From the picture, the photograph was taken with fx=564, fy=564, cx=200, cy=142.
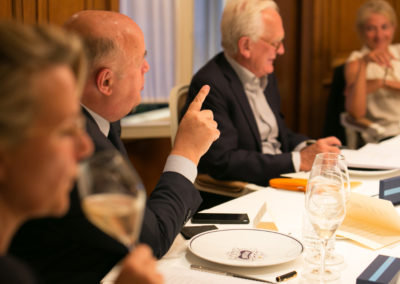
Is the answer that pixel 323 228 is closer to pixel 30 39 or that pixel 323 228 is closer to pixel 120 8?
pixel 30 39

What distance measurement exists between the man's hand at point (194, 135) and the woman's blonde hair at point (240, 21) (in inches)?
51.8

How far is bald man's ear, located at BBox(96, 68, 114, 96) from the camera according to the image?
1448mm

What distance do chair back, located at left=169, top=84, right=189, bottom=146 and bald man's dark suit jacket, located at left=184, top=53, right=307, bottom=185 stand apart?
58 mm

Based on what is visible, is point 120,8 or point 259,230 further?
point 120,8

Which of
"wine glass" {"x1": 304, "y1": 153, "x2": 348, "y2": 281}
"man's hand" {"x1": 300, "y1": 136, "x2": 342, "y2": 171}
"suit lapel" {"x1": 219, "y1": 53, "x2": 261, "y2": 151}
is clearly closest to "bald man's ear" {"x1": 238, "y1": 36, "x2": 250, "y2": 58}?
"suit lapel" {"x1": 219, "y1": 53, "x2": 261, "y2": 151}

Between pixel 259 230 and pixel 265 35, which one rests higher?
pixel 265 35

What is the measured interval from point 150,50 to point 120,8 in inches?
13.4

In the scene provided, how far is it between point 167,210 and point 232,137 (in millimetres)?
1224

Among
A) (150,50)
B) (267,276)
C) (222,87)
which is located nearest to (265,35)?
(222,87)

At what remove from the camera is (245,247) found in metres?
1.31

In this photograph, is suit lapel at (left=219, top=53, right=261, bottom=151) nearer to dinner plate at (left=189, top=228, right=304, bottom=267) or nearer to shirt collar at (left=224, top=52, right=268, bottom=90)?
shirt collar at (left=224, top=52, right=268, bottom=90)

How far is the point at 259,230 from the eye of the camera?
1396mm

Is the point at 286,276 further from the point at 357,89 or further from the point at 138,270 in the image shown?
the point at 357,89

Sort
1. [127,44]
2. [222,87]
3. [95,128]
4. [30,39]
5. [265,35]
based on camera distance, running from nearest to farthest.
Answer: [30,39] < [95,128] < [127,44] < [222,87] < [265,35]
